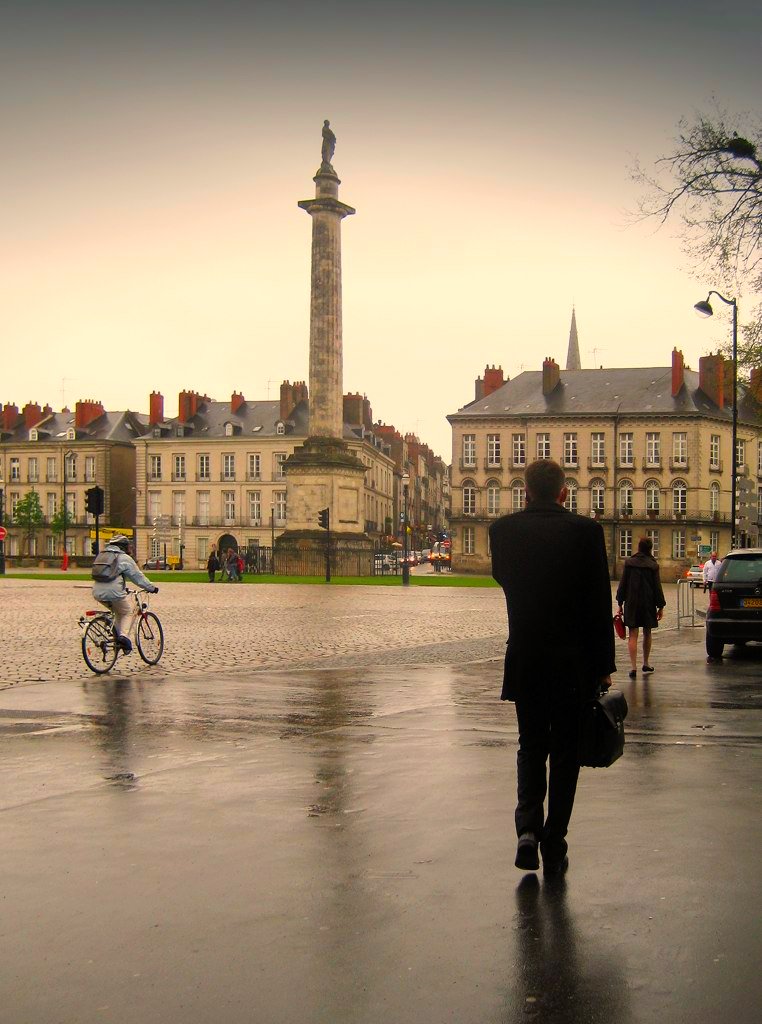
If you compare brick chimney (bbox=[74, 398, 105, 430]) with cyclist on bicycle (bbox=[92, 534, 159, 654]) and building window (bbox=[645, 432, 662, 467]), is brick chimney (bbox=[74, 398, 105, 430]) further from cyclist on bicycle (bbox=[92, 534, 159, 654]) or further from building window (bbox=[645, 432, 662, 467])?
cyclist on bicycle (bbox=[92, 534, 159, 654])

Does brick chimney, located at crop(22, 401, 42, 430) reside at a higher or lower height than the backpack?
higher

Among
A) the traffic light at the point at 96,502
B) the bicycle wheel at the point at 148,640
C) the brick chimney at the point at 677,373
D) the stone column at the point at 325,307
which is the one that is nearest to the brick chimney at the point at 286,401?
the brick chimney at the point at 677,373

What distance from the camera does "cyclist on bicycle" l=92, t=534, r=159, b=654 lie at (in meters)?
15.1

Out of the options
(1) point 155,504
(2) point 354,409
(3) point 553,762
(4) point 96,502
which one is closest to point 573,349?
(2) point 354,409

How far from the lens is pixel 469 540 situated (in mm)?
89562

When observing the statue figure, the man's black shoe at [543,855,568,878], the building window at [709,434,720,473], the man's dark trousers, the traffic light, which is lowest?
the man's black shoe at [543,855,568,878]

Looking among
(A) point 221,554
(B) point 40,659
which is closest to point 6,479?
(A) point 221,554

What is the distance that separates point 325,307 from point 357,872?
5615 cm

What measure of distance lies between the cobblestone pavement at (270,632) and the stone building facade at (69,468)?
64.4m

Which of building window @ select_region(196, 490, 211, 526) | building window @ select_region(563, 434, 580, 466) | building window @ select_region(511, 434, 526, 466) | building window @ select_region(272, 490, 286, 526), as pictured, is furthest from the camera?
building window @ select_region(196, 490, 211, 526)

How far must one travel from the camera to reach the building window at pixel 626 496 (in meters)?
87.1

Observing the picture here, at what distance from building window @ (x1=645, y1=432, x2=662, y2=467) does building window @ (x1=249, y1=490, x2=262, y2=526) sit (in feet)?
107

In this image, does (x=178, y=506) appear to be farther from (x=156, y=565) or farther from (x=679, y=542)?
(x=679, y=542)

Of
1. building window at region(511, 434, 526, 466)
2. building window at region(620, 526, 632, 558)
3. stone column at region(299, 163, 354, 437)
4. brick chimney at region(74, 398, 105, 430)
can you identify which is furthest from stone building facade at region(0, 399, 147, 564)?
stone column at region(299, 163, 354, 437)
